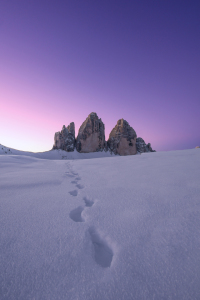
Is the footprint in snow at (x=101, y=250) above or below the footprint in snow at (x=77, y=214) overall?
below

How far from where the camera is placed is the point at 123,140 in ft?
107

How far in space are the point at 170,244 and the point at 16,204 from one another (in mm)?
1421

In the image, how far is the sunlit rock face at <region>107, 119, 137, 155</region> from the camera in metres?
32.8

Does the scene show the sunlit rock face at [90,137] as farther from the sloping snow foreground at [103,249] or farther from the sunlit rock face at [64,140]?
the sloping snow foreground at [103,249]

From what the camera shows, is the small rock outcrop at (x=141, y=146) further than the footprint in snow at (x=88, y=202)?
Yes

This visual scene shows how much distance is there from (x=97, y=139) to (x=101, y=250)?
3107 centimetres

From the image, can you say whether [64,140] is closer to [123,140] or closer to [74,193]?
[123,140]

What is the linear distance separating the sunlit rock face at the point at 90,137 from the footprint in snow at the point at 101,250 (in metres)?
30.1

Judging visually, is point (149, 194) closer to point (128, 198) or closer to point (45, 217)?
point (128, 198)

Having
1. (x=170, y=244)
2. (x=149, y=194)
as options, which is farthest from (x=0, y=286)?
(x=149, y=194)

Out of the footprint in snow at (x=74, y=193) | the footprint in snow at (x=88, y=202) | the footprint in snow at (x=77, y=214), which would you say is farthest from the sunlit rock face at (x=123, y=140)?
the footprint in snow at (x=77, y=214)

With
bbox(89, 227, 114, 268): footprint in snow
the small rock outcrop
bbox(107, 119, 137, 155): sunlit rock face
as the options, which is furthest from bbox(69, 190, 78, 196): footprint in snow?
the small rock outcrop

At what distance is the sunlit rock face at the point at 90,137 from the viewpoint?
3089 centimetres

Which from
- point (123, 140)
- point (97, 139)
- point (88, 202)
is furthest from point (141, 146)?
point (88, 202)
